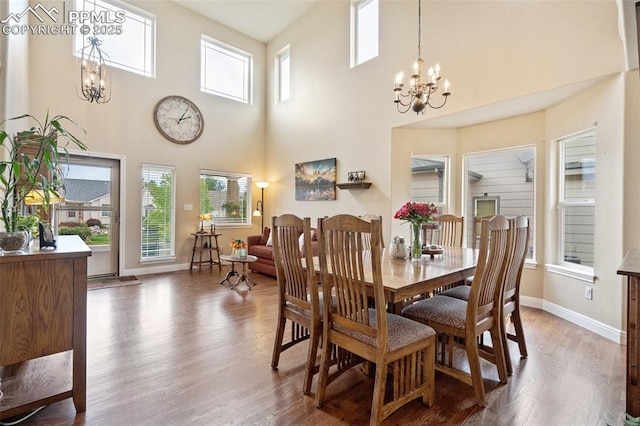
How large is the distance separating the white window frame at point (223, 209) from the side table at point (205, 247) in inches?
13.3

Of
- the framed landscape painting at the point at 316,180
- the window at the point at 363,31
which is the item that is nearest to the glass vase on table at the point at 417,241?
the framed landscape painting at the point at 316,180

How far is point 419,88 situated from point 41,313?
326 cm

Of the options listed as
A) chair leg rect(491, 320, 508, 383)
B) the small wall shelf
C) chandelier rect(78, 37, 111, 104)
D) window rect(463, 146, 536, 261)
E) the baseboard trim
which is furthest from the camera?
the small wall shelf

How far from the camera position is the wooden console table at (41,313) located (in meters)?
1.58

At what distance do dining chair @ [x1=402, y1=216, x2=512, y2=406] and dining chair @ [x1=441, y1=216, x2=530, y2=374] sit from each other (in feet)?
0.35

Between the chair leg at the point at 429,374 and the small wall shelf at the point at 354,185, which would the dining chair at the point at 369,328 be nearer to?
the chair leg at the point at 429,374

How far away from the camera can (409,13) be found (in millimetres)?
4387

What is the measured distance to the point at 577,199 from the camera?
3.41 m

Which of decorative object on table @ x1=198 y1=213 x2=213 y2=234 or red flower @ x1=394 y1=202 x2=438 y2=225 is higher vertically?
red flower @ x1=394 y1=202 x2=438 y2=225

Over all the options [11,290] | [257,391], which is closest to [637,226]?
[257,391]

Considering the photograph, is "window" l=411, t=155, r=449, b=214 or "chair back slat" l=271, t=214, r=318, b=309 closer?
"chair back slat" l=271, t=214, r=318, b=309

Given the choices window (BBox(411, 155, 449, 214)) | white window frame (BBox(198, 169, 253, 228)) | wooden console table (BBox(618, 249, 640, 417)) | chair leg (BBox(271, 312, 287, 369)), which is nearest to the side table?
white window frame (BBox(198, 169, 253, 228))

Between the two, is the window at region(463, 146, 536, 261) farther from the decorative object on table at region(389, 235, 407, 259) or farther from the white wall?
the white wall

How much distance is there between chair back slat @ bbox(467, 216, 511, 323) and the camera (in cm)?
183
